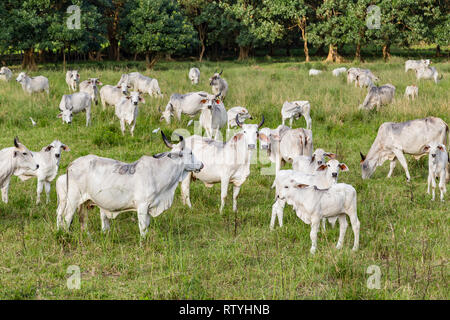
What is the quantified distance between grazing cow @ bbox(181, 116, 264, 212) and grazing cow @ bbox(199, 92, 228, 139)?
417 cm

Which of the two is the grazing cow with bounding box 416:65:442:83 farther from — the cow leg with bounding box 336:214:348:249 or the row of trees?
the cow leg with bounding box 336:214:348:249

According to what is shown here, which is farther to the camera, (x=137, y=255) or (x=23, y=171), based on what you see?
(x=23, y=171)

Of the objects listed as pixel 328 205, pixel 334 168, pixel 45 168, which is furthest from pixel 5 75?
pixel 328 205

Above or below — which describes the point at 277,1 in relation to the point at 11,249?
above

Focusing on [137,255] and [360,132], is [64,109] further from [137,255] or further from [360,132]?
[137,255]

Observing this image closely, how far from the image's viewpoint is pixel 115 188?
22.0 feet

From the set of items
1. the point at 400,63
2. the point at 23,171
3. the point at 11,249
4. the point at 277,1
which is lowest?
the point at 11,249

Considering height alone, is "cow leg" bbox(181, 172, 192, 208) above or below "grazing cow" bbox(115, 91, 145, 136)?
below

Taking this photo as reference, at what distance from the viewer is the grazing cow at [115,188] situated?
6.73 meters

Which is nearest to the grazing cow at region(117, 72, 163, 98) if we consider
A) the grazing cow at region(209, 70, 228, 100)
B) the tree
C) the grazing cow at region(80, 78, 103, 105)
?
the grazing cow at region(80, 78, 103, 105)

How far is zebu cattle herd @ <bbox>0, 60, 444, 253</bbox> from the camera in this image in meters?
6.74

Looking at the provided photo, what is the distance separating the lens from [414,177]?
35.4 ft
